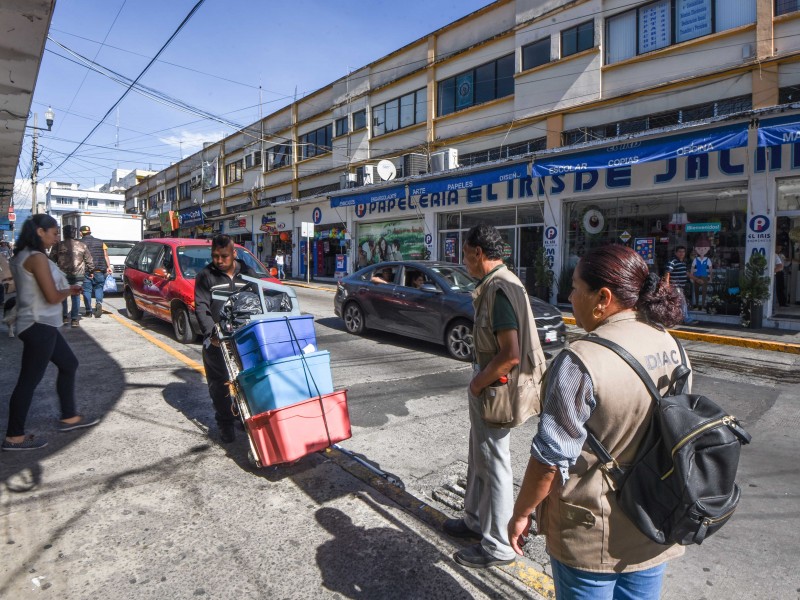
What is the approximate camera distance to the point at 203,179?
41.4 metres

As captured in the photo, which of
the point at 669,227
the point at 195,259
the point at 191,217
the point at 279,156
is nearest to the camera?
the point at 195,259

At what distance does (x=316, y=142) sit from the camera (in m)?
28.2

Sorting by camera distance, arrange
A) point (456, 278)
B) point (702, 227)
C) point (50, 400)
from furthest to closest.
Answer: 1. point (702, 227)
2. point (456, 278)
3. point (50, 400)

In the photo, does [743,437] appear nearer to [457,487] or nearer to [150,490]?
[457,487]

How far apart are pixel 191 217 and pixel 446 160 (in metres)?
26.5

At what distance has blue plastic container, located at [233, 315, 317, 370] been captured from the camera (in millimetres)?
3678

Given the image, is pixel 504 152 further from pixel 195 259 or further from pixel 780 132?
pixel 195 259

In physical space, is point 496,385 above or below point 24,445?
above

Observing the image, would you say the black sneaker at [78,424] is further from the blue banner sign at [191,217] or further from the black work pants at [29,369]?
the blue banner sign at [191,217]

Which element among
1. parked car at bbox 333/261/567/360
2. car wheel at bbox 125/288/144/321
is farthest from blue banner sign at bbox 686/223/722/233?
car wheel at bbox 125/288/144/321

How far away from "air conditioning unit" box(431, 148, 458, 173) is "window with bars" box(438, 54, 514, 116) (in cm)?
246

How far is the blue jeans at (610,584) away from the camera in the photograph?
1581 millimetres

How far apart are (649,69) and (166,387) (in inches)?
556

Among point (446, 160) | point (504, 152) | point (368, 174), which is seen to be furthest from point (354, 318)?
point (368, 174)
